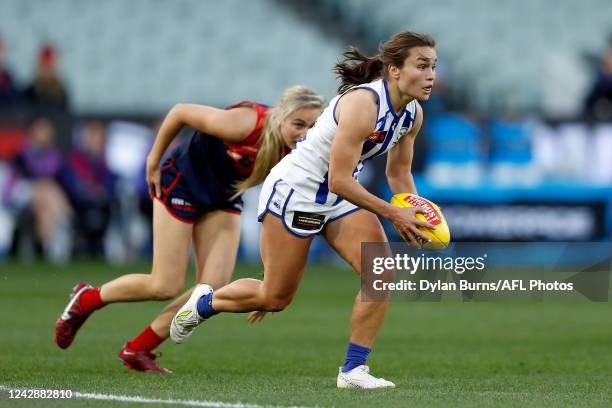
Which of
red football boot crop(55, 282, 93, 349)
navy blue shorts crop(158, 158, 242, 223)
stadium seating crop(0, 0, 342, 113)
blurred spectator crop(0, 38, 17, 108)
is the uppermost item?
stadium seating crop(0, 0, 342, 113)

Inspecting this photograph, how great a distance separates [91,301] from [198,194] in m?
1.07

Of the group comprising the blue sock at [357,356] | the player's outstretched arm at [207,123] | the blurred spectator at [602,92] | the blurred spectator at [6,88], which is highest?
the blurred spectator at [602,92]

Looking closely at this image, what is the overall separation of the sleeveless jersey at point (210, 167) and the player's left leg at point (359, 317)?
4.49 ft

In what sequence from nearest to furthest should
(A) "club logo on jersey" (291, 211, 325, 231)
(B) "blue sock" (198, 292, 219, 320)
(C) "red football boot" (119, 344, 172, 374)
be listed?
(A) "club logo on jersey" (291, 211, 325, 231), (B) "blue sock" (198, 292, 219, 320), (C) "red football boot" (119, 344, 172, 374)

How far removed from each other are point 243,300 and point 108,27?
58.0 feet

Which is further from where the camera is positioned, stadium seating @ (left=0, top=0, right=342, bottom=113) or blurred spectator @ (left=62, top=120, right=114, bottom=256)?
stadium seating @ (left=0, top=0, right=342, bottom=113)

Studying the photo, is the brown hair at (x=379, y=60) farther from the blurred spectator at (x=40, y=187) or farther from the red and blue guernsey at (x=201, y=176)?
the blurred spectator at (x=40, y=187)

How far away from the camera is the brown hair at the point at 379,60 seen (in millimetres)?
6637

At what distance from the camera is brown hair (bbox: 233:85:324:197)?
758cm

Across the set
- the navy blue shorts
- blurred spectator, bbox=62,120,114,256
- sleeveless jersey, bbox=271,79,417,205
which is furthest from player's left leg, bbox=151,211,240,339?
blurred spectator, bbox=62,120,114,256

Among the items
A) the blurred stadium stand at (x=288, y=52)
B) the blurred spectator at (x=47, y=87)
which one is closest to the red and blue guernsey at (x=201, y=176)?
the blurred stadium stand at (x=288, y=52)

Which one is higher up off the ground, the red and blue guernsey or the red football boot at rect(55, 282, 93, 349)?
the red and blue guernsey

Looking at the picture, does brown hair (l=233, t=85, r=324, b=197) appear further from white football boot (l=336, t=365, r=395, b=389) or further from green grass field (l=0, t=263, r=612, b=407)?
white football boot (l=336, t=365, r=395, b=389)

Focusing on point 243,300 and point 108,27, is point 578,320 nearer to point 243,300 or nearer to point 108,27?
point 243,300
